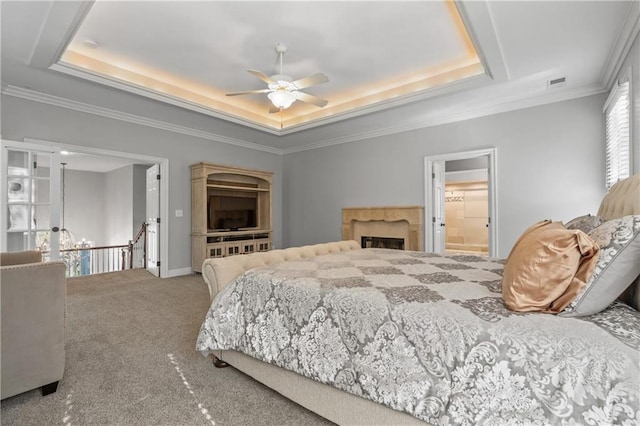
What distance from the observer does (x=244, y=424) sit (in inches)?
61.6

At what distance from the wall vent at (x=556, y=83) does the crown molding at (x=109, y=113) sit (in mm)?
5043

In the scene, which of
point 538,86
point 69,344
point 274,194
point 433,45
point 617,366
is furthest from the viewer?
point 274,194

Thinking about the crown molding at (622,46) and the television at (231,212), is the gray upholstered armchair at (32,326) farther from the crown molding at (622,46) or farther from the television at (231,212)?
the crown molding at (622,46)

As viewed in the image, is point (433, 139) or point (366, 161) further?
point (366, 161)

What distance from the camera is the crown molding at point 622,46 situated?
94.2 inches

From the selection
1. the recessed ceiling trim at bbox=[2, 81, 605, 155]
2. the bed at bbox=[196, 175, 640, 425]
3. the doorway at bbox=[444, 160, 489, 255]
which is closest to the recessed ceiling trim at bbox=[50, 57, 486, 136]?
the recessed ceiling trim at bbox=[2, 81, 605, 155]

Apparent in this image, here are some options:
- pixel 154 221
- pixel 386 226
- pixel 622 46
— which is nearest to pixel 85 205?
pixel 154 221

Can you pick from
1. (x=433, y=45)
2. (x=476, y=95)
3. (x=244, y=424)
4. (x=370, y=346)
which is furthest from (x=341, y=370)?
(x=476, y=95)

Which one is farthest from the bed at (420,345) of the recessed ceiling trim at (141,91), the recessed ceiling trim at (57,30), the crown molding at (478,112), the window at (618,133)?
the recessed ceiling trim at (141,91)

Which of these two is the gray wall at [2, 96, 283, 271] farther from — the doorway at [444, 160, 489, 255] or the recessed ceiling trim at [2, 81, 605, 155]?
the doorway at [444, 160, 489, 255]

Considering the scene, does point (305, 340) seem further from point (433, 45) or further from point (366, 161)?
point (366, 161)

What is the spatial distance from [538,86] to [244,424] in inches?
186

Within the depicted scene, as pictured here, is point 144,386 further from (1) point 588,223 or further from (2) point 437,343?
(1) point 588,223

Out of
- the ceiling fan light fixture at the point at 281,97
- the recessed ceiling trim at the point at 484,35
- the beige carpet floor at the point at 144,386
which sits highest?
the recessed ceiling trim at the point at 484,35
